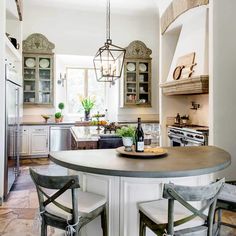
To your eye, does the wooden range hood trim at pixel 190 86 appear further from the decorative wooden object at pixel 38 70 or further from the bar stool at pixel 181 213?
the decorative wooden object at pixel 38 70

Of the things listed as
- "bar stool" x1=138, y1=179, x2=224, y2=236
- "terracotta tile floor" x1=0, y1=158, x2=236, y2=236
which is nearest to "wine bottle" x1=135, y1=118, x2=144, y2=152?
"bar stool" x1=138, y1=179, x2=224, y2=236

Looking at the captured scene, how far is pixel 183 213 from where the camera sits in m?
1.86

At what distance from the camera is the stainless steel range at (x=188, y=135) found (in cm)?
446

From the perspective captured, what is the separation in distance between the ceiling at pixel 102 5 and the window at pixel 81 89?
1.82 m

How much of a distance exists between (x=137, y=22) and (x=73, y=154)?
6.40m

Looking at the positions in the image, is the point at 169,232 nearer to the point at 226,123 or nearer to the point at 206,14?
the point at 226,123

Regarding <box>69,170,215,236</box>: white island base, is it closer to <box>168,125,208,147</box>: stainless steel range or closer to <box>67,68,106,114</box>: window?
<box>168,125,208,147</box>: stainless steel range

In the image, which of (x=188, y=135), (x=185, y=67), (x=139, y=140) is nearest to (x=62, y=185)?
(x=139, y=140)

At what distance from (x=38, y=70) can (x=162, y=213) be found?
6.12 metres

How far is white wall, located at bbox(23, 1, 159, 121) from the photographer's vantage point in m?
7.31

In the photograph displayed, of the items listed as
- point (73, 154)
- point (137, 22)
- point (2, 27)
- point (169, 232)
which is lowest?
point (169, 232)

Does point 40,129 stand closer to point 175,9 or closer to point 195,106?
point 195,106

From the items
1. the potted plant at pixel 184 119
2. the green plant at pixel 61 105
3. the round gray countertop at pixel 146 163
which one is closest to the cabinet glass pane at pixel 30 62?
the green plant at pixel 61 105

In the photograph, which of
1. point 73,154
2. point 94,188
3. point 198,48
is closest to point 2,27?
point 73,154
